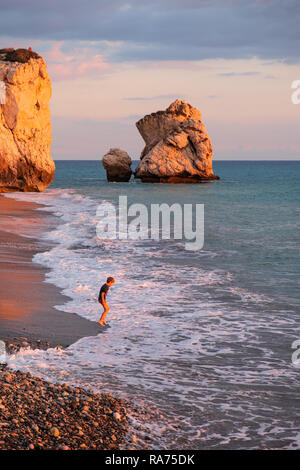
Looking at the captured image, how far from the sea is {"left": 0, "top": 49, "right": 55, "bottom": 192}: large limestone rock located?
3062 centimetres

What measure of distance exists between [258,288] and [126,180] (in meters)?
68.3

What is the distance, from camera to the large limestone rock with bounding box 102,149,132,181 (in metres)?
79.1

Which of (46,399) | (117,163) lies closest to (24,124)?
(117,163)

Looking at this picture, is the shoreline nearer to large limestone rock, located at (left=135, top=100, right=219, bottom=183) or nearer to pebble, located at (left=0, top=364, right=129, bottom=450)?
pebble, located at (left=0, top=364, right=129, bottom=450)

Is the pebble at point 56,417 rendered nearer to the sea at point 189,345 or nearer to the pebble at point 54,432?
the pebble at point 54,432

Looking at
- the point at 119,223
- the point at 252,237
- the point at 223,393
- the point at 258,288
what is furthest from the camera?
the point at 119,223

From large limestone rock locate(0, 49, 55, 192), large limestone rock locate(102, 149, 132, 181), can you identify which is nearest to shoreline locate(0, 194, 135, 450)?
large limestone rock locate(0, 49, 55, 192)

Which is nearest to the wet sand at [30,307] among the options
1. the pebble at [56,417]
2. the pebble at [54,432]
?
the pebble at [56,417]

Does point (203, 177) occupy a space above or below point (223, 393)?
above

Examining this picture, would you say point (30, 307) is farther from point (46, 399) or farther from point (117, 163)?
point (117, 163)

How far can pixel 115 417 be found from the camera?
6312mm

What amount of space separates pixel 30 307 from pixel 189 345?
142 inches
